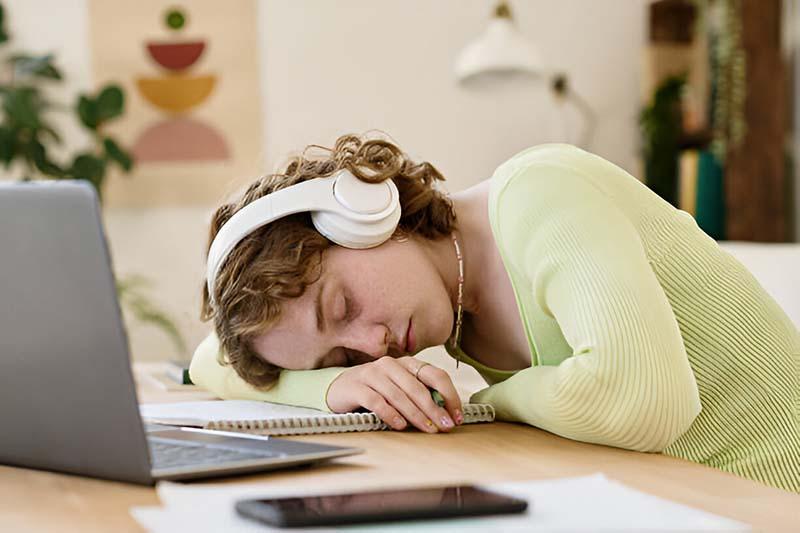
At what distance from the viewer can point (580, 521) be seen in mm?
604

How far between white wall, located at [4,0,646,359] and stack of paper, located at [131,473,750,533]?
3.25 metres

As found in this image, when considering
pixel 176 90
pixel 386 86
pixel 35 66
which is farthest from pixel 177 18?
pixel 386 86

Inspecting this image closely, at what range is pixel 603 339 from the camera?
99 cm

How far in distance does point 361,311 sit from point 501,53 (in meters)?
2.81

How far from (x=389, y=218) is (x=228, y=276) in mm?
193

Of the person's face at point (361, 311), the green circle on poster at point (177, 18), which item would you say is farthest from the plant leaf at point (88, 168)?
the person's face at point (361, 311)

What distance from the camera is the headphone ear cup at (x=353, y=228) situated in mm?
1180

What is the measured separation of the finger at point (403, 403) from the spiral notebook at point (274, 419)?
26 millimetres

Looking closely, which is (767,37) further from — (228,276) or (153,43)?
(228,276)

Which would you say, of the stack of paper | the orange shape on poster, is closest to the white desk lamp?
the orange shape on poster

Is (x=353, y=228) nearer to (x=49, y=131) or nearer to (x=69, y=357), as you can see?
(x=69, y=357)

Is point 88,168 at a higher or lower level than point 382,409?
lower

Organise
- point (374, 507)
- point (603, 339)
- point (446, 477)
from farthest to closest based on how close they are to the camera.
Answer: point (603, 339), point (446, 477), point (374, 507)

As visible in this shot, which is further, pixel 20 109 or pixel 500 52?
pixel 500 52
